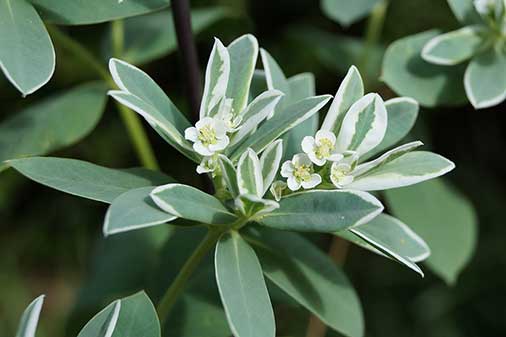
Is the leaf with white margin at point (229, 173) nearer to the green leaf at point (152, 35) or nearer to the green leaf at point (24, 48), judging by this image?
the green leaf at point (24, 48)

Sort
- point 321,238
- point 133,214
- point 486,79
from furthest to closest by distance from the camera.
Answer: point 321,238 < point 486,79 < point 133,214

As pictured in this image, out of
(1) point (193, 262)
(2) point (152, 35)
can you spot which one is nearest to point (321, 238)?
(2) point (152, 35)

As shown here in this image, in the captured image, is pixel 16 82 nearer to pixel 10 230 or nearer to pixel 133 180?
pixel 133 180

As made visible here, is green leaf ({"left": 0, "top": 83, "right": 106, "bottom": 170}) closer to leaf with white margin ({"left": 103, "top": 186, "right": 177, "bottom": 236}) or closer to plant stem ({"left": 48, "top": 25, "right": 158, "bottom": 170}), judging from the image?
plant stem ({"left": 48, "top": 25, "right": 158, "bottom": 170})

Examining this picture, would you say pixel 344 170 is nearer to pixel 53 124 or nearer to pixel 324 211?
pixel 324 211

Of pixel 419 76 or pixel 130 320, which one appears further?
pixel 419 76

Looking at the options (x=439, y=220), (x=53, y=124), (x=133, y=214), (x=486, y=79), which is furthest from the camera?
(x=439, y=220)

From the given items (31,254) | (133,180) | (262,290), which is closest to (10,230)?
(31,254)

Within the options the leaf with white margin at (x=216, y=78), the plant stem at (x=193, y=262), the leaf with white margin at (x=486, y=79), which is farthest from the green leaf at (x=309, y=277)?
the leaf with white margin at (x=486, y=79)
